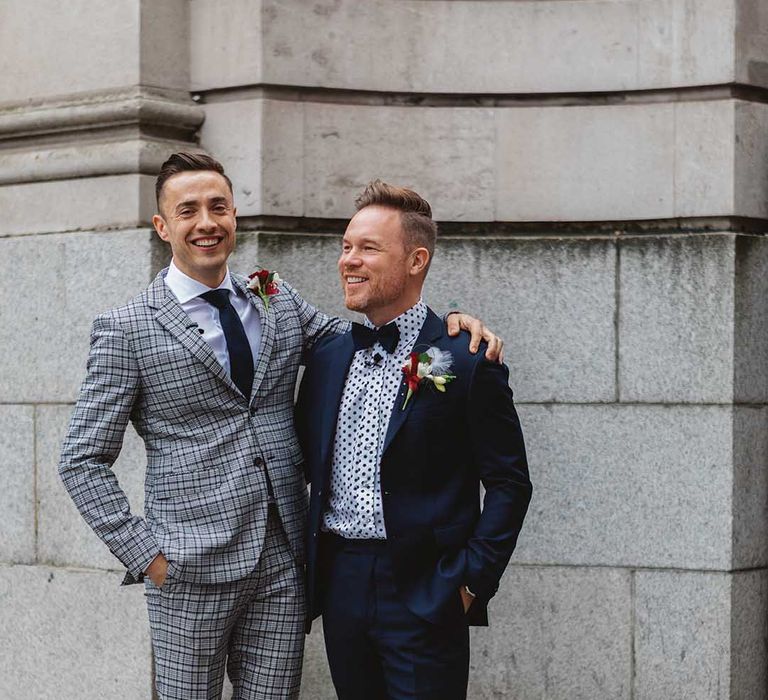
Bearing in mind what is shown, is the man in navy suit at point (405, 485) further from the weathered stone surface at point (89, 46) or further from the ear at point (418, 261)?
the weathered stone surface at point (89, 46)

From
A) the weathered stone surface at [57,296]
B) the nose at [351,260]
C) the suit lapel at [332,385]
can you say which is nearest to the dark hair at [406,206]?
the nose at [351,260]

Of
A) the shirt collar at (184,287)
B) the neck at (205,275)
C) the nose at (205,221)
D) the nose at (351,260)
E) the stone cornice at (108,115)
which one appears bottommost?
the shirt collar at (184,287)

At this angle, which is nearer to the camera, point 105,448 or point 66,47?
point 105,448

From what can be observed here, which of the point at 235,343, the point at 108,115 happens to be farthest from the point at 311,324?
the point at 108,115

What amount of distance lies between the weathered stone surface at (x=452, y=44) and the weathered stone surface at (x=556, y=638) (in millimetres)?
2230

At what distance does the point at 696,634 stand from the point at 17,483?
3.18 metres

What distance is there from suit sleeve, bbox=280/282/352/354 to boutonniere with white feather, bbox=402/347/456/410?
2.09 ft

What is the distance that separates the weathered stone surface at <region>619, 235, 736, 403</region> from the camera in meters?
5.79

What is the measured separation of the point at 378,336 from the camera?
14.1 ft

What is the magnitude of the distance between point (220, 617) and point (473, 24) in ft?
10.5

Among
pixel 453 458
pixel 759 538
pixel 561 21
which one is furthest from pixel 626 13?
pixel 453 458

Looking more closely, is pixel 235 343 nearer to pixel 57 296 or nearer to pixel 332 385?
pixel 332 385

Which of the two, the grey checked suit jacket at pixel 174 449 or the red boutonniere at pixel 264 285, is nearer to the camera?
the grey checked suit jacket at pixel 174 449

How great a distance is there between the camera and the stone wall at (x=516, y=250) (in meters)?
5.85
